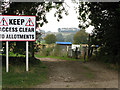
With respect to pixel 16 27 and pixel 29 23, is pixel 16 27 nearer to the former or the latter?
pixel 16 27

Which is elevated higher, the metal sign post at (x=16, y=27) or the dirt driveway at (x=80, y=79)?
the metal sign post at (x=16, y=27)

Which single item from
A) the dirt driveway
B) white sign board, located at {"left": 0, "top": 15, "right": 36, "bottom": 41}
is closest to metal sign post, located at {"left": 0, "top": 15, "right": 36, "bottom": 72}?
white sign board, located at {"left": 0, "top": 15, "right": 36, "bottom": 41}

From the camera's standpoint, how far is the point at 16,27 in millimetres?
8703

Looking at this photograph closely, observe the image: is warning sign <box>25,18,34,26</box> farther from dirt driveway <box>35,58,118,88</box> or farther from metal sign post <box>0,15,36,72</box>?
dirt driveway <box>35,58,118,88</box>

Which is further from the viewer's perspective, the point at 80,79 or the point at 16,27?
the point at 16,27

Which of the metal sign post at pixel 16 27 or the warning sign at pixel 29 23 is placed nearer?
the metal sign post at pixel 16 27

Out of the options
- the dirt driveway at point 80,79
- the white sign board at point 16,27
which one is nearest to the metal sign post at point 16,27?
the white sign board at point 16,27

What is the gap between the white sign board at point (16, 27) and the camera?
8633 mm

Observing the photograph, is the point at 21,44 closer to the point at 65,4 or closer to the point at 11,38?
the point at 11,38

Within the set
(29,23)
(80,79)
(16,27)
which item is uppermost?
(29,23)

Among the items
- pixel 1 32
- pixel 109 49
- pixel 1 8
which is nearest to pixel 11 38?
pixel 1 32

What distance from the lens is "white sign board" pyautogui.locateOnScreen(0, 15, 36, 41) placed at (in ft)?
28.3

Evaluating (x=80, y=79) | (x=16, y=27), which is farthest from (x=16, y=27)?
(x=80, y=79)

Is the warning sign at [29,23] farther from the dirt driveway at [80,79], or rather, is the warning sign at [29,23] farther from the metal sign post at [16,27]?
the dirt driveway at [80,79]
